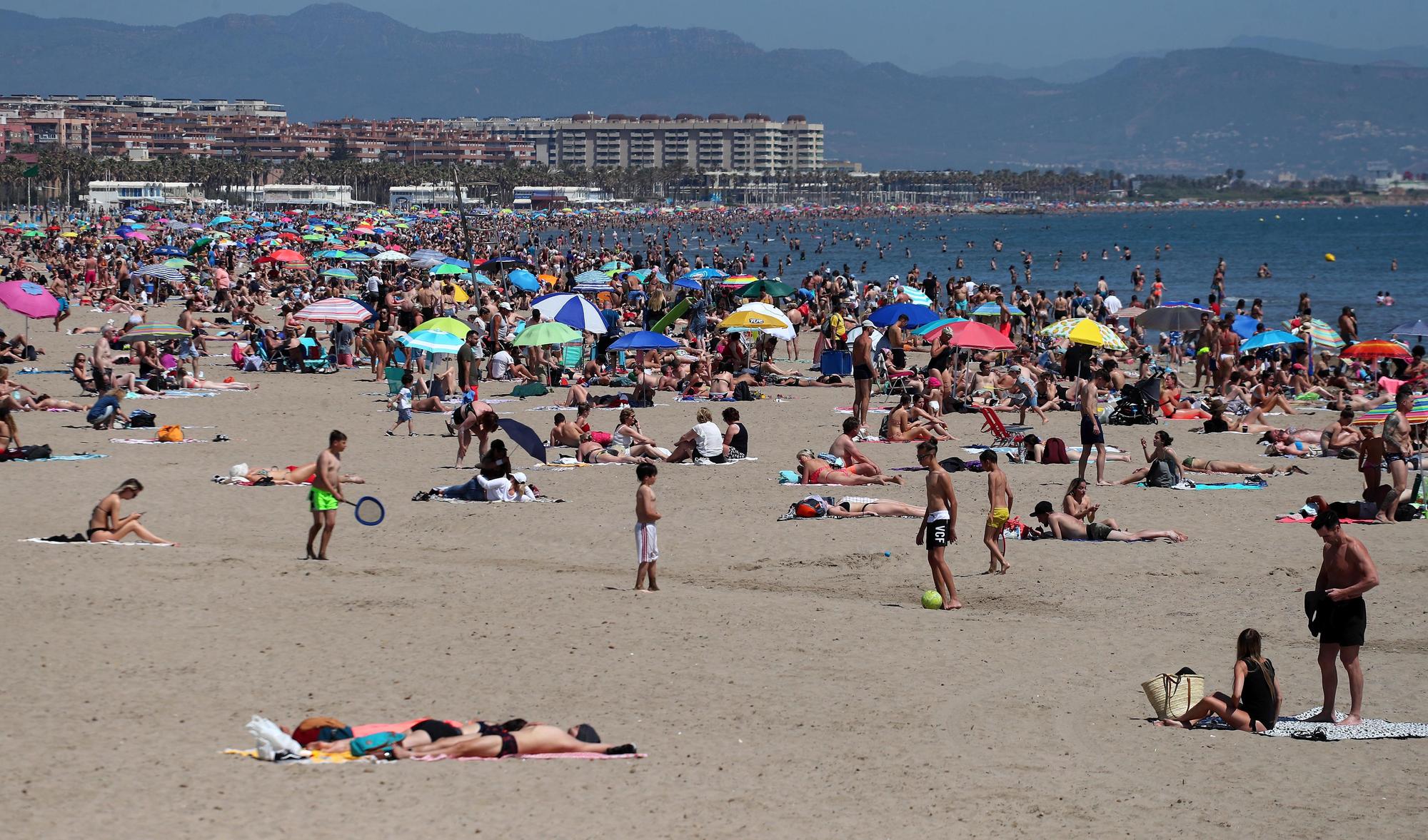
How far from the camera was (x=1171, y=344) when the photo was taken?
94.6ft

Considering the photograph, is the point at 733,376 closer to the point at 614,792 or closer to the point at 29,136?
the point at 614,792

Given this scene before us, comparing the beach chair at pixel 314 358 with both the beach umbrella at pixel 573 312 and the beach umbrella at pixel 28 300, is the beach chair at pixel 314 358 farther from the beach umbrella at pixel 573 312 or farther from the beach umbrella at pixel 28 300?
the beach umbrella at pixel 573 312

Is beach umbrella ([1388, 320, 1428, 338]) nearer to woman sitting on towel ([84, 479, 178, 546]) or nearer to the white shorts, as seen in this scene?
the white shorts

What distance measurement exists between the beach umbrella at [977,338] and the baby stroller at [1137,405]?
67.8 inches

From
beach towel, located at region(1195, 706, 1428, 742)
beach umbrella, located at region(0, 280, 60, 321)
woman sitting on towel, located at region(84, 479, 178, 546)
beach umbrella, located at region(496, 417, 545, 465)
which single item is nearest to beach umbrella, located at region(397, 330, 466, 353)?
beach umbrella, located at region(496, 417, 545, 465)

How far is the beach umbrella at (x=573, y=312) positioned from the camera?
21094 millimetres

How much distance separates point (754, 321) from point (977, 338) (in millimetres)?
4146

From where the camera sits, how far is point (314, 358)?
24.8 m

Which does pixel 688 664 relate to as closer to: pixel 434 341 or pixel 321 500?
pixel 321 500

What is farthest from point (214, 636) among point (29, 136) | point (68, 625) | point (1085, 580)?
point (29, 136)

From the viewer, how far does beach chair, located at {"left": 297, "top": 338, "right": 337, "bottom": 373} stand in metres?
24.4

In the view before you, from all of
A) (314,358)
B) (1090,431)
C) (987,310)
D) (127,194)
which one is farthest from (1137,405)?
(127,194)

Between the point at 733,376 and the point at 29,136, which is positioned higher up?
the point at 29,136

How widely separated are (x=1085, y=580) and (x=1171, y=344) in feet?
62.3
